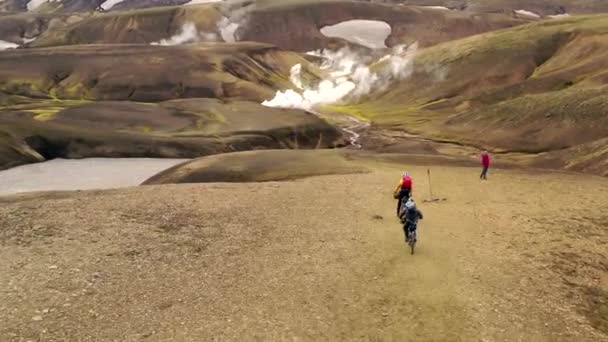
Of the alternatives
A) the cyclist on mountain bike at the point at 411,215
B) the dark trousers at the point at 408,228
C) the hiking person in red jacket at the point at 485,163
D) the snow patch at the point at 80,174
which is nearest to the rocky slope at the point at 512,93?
the hiking person in red jacket at the point at 485,163

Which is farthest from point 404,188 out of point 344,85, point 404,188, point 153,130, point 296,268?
point 344,85

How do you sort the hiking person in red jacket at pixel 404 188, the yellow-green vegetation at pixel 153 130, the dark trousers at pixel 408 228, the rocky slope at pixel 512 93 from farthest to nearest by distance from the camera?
the rocky slope at pixel 512 93 < the yellow-green vegetation at pixel 153 130 < the hiking person in red jacket at pixel 404 188 < the dark trousers at pixel 408 228

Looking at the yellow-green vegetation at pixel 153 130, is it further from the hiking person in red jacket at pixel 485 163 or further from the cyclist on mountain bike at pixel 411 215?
the cyclist on mountain bike at pixel 411 215

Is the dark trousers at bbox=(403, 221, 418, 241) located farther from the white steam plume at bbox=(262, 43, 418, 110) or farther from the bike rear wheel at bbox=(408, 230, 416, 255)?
the white steam plume at bbox=(262, 43, 418, 110)

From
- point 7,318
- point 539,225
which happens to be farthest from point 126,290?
point 539,225

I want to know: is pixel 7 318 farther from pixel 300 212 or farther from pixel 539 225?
pixel 539 225

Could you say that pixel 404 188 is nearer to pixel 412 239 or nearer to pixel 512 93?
pixel 412 239

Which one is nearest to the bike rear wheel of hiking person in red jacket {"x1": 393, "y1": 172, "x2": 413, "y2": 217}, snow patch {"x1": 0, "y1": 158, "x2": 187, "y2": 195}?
hiking person in red jacket {"x1": 393, "y1": 172, "x2": 413, "y2": 217}

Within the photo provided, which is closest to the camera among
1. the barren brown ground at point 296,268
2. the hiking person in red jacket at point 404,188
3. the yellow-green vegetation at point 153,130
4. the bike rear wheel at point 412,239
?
the barren brown ground at point 296,268

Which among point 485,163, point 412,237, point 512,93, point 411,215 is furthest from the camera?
point 512,93
